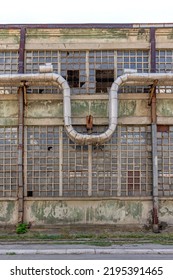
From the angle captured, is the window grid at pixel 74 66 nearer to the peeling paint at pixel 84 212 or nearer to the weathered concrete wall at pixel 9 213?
the peeling paint at pixel 84 212

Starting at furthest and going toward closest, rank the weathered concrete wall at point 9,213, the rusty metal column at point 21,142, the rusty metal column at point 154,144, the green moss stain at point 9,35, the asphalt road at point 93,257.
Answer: the green moss stain at point 9,35 < the weathered concrete wall at point 9,213 < the rusty metal column at point 21,142 < the rusty metal column at point 154,144 < the asphalt road at point 93,257

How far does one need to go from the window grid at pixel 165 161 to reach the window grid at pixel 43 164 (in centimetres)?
397

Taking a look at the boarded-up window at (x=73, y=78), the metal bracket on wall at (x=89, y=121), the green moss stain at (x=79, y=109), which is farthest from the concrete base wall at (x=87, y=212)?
the boarded-up window at (x=73, y=78)

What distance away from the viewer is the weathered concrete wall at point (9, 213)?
1605 centimetres

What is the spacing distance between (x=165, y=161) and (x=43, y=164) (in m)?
4.72

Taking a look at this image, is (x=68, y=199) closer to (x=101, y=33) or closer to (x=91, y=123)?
(x=91, y=123)

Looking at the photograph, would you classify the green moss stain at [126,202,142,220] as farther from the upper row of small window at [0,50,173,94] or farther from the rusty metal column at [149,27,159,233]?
the upper row of small window at [0,50,173,94]

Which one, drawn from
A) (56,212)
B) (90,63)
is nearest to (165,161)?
(56,212)

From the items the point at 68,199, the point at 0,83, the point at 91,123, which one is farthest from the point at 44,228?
the point at 0,83

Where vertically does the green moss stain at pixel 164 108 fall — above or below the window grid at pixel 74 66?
below

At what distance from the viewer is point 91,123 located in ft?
53.1

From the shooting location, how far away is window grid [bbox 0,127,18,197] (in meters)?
16.3

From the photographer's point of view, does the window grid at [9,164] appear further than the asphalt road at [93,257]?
Yes

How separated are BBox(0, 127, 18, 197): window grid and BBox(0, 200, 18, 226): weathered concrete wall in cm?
35
